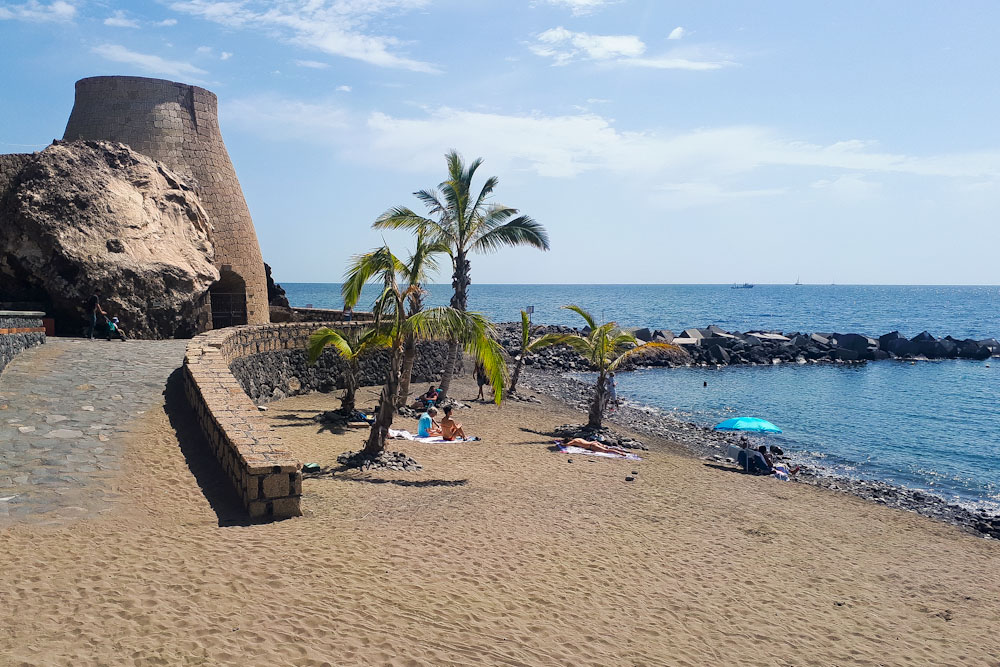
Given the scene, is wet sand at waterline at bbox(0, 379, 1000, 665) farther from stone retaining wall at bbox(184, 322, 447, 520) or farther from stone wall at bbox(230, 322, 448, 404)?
stone wall at bbox(230, 322, 448, 404)

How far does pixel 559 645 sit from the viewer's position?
5.47 m

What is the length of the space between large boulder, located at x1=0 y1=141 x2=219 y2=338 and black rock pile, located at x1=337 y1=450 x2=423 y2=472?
28.0 feet

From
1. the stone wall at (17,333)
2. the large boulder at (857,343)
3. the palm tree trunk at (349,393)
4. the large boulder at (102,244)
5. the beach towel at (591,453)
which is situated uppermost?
the large boulder at (102,244)

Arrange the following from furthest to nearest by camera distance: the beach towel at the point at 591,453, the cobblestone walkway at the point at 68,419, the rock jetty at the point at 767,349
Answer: the rock jetty at the point at 767,349 < the beach towel at the point at 591,453 < the cobblestone walkway at the point at 68,419

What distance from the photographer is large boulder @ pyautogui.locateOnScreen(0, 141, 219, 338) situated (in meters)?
15.5

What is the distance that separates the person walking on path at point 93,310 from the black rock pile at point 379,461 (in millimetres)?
7792

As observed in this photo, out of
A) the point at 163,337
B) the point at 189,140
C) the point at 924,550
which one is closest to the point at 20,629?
the point at 924,550

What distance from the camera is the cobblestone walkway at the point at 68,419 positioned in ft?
22.1

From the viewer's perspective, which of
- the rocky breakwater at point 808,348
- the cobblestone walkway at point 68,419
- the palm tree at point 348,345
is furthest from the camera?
the rocky breakwater at point 808,348

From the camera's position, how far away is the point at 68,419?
29.3 feet

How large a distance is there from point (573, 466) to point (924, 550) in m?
5.91

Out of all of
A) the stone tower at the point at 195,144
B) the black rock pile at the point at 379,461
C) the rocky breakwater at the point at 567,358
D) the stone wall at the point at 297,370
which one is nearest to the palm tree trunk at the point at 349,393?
the stone wall at the point at 297,370

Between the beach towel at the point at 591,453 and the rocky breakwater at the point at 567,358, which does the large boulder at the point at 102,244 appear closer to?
the beach towel at the point at 591,453

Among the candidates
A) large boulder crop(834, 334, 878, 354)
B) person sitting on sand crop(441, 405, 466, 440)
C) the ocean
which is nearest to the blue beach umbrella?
the ocean
